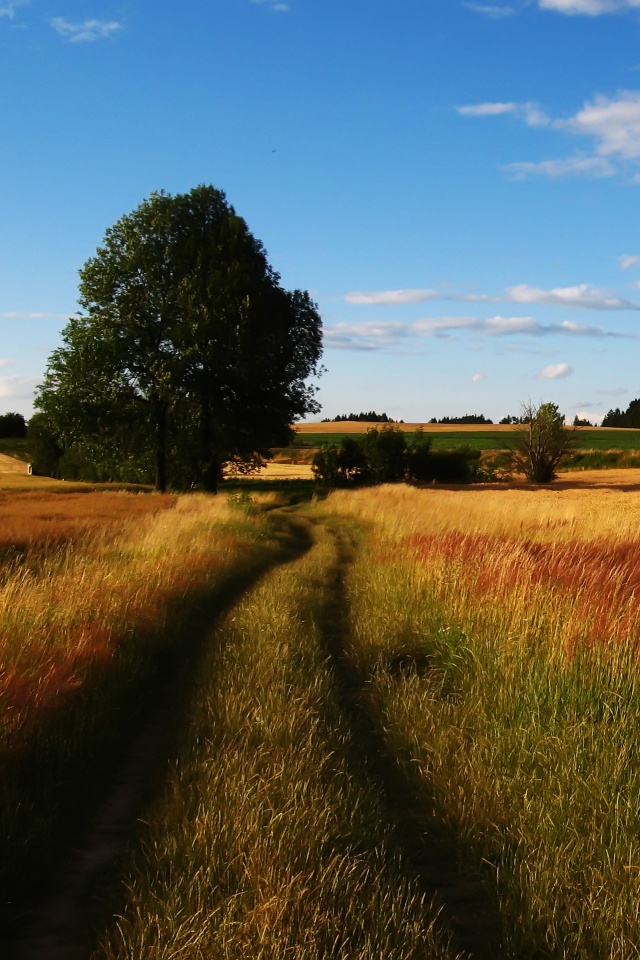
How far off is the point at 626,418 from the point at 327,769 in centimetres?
15010

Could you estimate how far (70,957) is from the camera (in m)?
3.58

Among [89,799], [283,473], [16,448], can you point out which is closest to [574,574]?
[89,799]

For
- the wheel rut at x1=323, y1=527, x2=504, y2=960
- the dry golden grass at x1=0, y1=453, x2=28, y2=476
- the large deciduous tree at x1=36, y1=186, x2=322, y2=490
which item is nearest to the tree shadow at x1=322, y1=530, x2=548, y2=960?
the wheel rut at x1=323, y1=527, x2=504, y2=960

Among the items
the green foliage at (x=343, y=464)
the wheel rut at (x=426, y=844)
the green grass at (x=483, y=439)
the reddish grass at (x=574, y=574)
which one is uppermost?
the green grass at (x=483, y=439)

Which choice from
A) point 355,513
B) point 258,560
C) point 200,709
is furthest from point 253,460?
point 200,709

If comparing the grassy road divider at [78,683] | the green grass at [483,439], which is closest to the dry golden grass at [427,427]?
the green grass at [483,439]

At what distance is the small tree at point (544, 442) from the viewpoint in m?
51.8

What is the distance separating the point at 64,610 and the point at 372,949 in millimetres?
5817

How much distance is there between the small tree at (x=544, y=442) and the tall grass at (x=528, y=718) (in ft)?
133

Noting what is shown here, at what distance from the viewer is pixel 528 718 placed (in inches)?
241

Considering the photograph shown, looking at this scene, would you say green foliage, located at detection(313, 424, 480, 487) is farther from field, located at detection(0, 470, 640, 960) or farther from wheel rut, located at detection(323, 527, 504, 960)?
wheel rut, located at detection(323, 527, 504, 960)

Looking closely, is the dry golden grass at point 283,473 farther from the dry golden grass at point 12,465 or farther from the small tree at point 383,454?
the dry golden grass at point 12,465

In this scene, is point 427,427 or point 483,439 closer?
point 483,439

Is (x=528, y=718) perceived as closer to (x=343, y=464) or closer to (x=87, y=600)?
(x=87, y=600)
